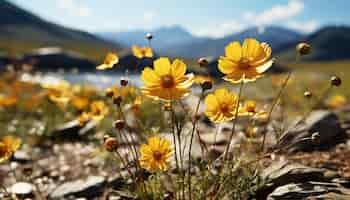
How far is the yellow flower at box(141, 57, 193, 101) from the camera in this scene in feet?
6.89

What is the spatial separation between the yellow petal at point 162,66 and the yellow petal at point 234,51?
33 centimetres

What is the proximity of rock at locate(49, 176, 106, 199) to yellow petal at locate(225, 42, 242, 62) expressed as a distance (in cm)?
226

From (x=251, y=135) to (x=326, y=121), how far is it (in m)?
1.74

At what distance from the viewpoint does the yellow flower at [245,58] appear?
2180mm

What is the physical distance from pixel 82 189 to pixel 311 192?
215 cm

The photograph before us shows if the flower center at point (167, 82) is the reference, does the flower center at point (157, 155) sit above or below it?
below

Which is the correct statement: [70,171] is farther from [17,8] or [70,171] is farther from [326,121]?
[17,8]

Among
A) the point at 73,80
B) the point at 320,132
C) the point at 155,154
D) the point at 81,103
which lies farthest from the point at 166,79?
the point at 73,80

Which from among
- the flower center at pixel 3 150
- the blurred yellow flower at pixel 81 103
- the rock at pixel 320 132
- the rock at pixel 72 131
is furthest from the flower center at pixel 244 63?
Result: the rock at pixel 72 131

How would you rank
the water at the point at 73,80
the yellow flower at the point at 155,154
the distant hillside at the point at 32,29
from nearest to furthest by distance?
the yellow flower at the point at 155,154
the water at the point at 73,80
the distant hillside at the point at 32,29

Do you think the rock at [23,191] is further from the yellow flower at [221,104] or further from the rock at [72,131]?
the rock at [72,131]

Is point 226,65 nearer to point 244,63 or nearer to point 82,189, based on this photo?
point 244,63

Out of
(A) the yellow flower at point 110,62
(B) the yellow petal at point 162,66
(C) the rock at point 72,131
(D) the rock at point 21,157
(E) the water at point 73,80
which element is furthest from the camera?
(E) the water at point 73,80

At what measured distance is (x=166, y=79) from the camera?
2.15 m
